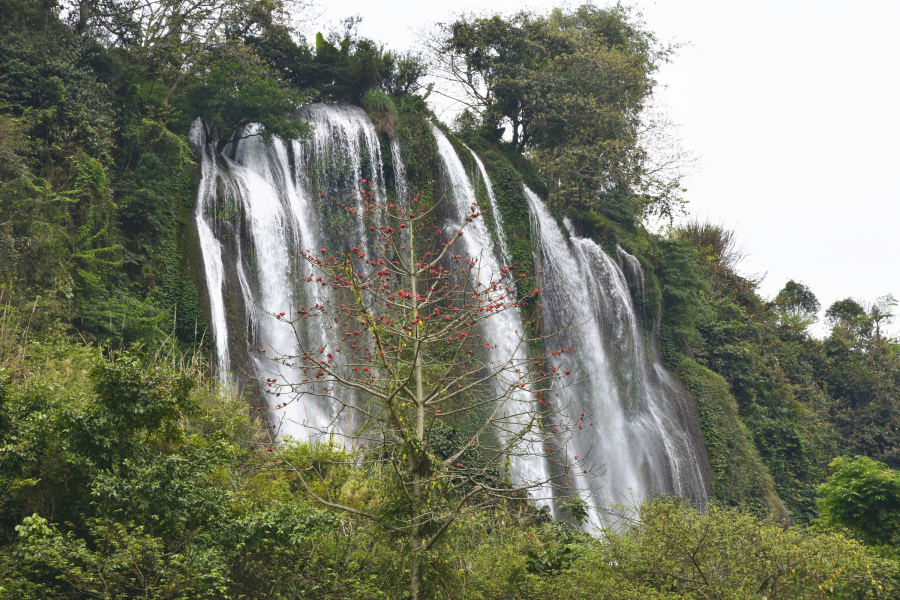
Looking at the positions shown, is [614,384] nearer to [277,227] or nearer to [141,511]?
[277,227]

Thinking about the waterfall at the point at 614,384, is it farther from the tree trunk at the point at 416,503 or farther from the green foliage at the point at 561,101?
the tree trunk at the point at 416,503

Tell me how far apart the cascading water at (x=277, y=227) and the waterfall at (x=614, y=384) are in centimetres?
594

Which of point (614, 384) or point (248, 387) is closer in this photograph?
point (248, 387)

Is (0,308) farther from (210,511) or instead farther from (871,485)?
(871,485)

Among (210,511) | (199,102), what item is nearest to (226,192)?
(199,102)

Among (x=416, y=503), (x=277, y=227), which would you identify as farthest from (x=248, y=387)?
(x=416, y=503)

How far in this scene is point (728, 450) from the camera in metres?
21.9

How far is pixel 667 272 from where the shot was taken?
2575 centimetres

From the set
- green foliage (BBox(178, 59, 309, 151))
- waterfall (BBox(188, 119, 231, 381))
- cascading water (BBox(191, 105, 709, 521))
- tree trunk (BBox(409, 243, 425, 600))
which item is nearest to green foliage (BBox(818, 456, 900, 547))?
cascading water (BBox(191, 105, 709, 521))

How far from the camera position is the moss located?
2114cm

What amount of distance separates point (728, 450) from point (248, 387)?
1629 cm

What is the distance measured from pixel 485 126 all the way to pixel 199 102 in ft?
38.6

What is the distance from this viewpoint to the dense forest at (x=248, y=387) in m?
5.87

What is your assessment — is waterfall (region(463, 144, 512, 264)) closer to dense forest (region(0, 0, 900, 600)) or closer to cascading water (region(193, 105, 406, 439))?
dense forest (region(0, 0, 900, 600))
